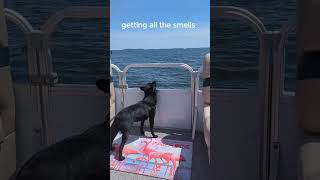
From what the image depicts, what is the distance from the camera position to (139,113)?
97 cm

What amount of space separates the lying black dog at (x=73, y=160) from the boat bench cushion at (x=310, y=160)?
0.63 meters

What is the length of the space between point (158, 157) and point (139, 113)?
151 mm

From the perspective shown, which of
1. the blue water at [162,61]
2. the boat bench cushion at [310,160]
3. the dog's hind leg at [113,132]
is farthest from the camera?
the dog's hind leg at [113,132]

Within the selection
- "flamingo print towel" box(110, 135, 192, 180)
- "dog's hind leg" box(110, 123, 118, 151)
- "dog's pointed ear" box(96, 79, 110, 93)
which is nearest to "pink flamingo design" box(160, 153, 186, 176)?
"flamingo print towel" box(110, 135, 192, 180)

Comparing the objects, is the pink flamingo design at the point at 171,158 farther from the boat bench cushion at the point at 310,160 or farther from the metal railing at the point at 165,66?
the boat bench cushion at the point at 310,160

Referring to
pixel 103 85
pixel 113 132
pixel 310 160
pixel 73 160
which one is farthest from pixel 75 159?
pixel 310 160

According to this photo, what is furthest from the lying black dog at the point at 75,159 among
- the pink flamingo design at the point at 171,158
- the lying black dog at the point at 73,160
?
the pink flamingo design at the point at 171,158

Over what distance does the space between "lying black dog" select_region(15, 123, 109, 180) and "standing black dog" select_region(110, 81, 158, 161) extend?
0.35 ft

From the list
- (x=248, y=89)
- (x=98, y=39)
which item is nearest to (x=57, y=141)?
(x=98, y=39)

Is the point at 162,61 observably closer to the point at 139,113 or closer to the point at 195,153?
the point at 139,113

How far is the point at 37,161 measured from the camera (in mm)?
1136

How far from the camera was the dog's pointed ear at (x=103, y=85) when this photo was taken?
1083 millimetres

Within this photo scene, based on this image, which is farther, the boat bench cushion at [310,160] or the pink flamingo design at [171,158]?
the pink flamingo design at [171,158]

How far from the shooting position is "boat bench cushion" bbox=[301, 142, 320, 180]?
0.79 metres
